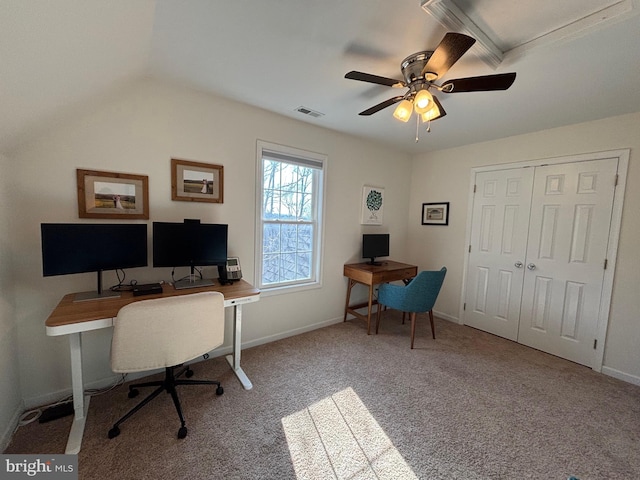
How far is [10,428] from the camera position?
153 centimetres

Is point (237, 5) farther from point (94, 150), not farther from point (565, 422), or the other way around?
point (565, 422)

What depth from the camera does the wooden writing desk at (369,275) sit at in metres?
3.07

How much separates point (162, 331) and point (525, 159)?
3.93 meters

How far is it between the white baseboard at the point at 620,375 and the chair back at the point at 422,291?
1.67 m

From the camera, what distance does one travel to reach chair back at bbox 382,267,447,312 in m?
2.72

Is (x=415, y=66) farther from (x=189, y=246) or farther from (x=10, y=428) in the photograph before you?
(x=10, y=428)

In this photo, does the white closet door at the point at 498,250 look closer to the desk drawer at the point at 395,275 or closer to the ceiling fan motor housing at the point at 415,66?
the desk drawer at the point at 395,275

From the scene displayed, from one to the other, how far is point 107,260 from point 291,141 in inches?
78.9

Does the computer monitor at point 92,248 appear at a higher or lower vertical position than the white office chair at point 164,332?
higher

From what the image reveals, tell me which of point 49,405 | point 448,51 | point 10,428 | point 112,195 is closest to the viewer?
point 448,51

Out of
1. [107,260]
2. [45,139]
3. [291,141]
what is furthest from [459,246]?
[45,139]

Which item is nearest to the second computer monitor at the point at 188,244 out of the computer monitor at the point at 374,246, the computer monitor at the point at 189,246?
the computer monitor at the point at 189,246

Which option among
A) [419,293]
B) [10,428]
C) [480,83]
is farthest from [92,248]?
[419,293]

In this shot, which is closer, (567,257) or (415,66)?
(415,66)
